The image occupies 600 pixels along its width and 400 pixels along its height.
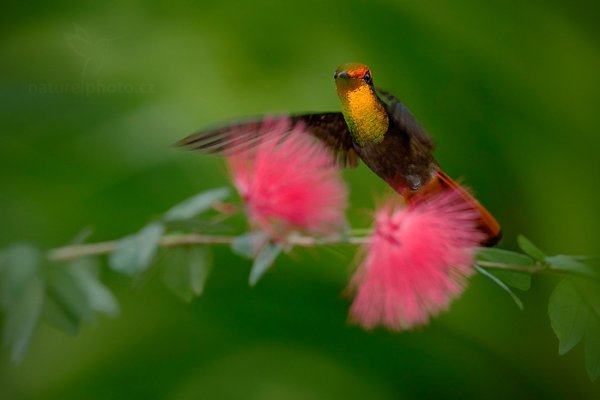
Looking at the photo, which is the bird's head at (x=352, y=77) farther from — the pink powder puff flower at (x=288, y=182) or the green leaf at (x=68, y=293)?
the green leaf at (x=68, y=293)

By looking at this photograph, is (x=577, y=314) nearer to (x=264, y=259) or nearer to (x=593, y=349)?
(x=593, y=349)

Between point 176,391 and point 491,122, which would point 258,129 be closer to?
point 491,122

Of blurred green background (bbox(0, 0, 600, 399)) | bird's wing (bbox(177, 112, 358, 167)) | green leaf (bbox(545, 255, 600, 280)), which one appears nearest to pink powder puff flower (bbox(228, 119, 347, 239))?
bird's wing (bbox(177, 112, 358, 167))

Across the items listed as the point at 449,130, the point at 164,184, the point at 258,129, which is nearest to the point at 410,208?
the point at 258,129

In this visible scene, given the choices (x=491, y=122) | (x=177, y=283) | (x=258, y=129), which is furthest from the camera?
(x=491, y=122)

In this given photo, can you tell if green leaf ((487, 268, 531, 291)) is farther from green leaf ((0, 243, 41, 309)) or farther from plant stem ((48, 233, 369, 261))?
green leaf ((0, 243, 41, 309))

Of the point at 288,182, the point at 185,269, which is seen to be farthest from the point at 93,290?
the point at 288,182

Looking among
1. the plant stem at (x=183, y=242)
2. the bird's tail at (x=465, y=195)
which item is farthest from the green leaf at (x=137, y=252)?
the bird's tail at (x=465, y=195)
